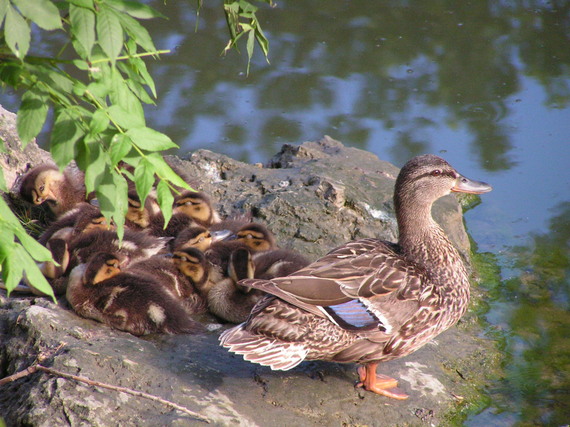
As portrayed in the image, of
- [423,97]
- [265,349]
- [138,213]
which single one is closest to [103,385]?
[265,349]

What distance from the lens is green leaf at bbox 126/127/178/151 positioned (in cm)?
204

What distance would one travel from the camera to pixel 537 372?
395 cm

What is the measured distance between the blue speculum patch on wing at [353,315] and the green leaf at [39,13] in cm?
176

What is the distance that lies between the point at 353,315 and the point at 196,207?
5.43ft

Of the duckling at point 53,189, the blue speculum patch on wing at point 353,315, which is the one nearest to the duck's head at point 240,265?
the blue speculum patch on wing at point 353,315

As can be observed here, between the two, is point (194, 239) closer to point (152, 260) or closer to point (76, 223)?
point (152, 260)

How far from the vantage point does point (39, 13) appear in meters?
1.85

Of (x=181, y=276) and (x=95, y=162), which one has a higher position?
(x=95, y=162)

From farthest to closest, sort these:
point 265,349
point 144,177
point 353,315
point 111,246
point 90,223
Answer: point 90,223 → point 111,246 → point 353,315 → point 265,349 → point 144,177

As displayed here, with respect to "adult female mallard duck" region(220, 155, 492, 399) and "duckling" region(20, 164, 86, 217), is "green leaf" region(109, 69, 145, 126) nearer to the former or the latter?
"adult female mallard duck" region(220, 155, 492, 399)

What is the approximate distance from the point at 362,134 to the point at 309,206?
2396mm

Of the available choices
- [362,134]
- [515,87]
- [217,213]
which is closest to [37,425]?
[217,213]

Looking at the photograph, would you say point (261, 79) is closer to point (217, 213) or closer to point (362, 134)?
point (362, 134)

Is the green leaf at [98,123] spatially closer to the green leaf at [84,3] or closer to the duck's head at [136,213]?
the green leaf at [84,3]
